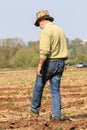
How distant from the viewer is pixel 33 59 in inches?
3912

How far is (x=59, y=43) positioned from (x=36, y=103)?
128 centimetres

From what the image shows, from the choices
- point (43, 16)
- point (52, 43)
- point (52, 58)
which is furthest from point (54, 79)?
point (43, 16)

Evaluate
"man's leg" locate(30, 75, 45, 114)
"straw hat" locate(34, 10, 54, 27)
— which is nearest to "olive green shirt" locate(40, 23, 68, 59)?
"straw hat" locate(34, 10, 54, 27)

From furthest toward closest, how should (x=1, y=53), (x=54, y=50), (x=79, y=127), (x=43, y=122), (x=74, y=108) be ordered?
(x=1, y=53) < (x=74, y=108) < (x=54, y=50) < (x=43, y=122) < (x=79, y=127)

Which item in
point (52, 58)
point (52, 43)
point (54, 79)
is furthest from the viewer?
point (54, 79)

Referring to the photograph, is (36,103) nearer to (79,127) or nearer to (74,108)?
(79,127)

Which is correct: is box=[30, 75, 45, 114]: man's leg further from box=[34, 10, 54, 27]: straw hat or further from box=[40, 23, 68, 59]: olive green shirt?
box=[34, 10, 54, 27]: straw hat

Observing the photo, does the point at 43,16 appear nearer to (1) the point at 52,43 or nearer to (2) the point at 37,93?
(1) the point at 52,43

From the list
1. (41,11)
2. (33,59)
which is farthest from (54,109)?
(33,59)

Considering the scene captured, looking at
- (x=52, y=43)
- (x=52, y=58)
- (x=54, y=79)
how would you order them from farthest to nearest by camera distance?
1. (x=54, y=79)
2. (x=52, y=58)
3. (x=52, y=43)

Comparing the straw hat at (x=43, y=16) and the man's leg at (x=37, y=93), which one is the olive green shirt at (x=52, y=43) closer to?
the straw hat at (x=43, y=16)

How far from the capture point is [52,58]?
940cm

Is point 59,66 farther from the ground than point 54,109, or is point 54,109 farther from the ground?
point 59,66

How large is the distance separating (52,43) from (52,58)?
0.32 m
